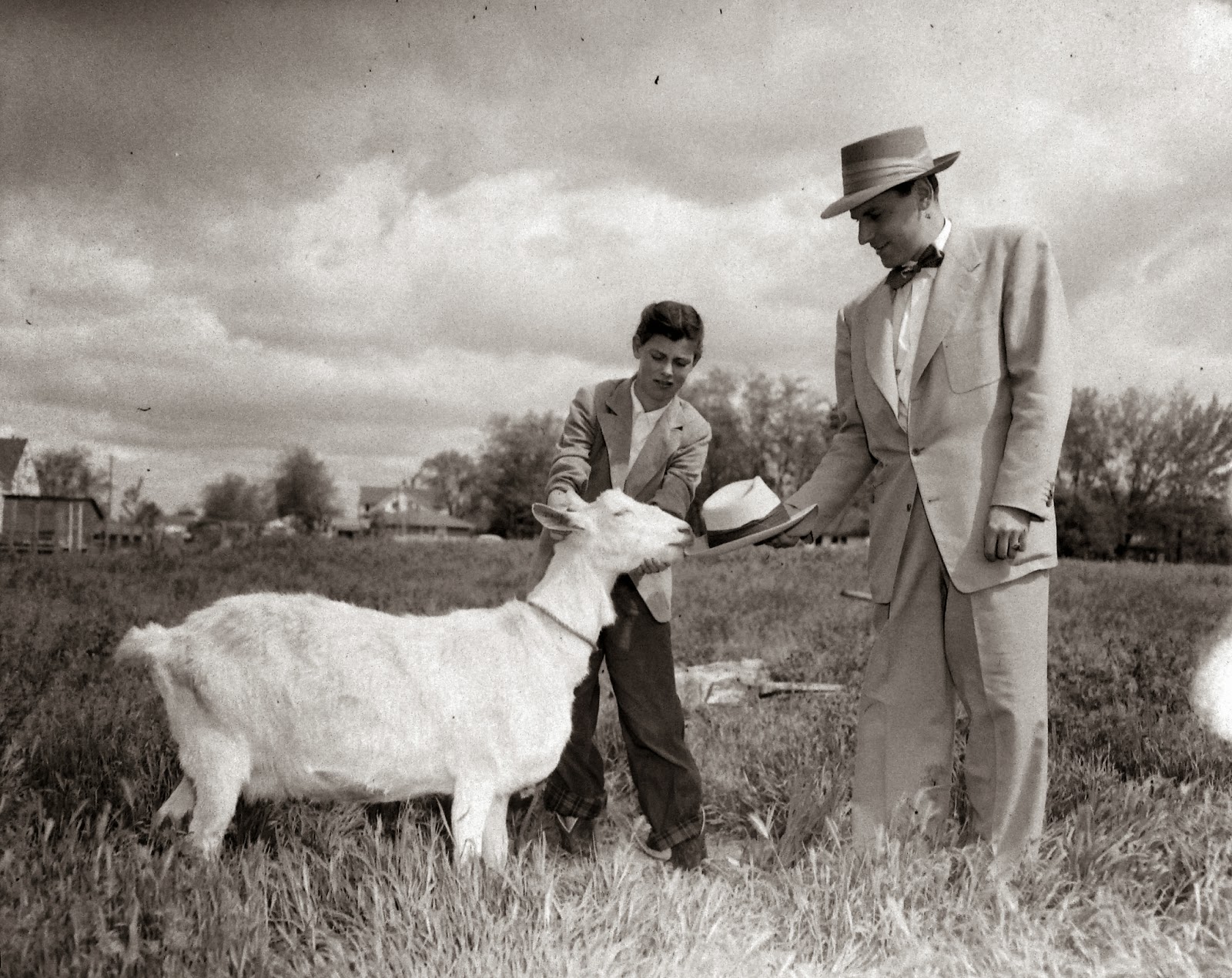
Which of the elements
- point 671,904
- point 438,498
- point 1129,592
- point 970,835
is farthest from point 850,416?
point 438,498

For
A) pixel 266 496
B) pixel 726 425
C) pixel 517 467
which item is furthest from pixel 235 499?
pixel 726 425

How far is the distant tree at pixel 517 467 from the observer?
56.5 meters

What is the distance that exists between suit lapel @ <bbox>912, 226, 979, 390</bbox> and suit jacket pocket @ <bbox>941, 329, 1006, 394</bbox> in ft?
0.26

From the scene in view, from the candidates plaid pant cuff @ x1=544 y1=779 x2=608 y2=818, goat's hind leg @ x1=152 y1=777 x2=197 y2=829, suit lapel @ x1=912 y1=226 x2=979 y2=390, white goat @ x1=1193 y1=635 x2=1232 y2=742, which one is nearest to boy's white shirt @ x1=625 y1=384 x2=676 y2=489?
suit lapel @ x1=912 y1=226 x2=979 y2=390

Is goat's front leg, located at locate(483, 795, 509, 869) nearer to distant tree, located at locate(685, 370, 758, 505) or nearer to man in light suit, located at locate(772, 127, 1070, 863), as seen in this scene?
man in light suit, located at locate(772, 127, 1070, 863)

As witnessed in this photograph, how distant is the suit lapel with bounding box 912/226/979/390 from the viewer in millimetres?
4203

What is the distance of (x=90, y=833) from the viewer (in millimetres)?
4223

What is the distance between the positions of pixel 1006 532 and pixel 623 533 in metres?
1.80

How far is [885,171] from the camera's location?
4.14 meters

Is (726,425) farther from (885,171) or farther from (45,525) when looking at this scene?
(885,171)

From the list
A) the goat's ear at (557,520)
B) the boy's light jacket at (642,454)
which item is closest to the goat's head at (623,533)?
the goat's ear at (557,520)

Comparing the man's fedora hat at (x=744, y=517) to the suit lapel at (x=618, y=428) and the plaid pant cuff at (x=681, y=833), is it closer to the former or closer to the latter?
the suit lapel at (x=618, y=428)

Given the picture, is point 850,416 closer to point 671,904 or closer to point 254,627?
point 671,904

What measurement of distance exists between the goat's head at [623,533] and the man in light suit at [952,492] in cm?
101
